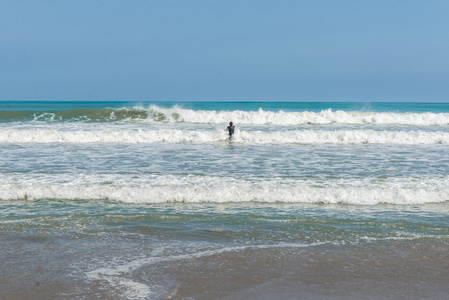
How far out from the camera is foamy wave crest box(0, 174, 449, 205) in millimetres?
8648

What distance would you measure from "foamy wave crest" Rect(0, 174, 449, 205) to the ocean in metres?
0.04

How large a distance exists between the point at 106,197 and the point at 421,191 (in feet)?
20.7

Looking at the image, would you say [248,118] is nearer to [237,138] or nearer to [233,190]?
[237,138]

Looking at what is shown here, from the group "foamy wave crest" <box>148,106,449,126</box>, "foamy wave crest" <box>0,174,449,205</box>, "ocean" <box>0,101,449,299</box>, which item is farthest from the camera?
"foamy wave crest" <box>148,106,449,126</box>

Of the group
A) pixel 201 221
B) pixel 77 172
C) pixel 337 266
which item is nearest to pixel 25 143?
pixel 77 172

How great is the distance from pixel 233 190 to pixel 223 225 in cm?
215

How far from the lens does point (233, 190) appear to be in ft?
29.5

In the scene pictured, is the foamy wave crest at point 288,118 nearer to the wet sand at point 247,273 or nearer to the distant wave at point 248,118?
the distant wave at point 248,118

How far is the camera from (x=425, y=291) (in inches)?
171

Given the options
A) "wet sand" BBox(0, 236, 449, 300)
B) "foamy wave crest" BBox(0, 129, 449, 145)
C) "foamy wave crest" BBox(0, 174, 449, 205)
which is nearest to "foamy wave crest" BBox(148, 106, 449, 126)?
"foamy wave crest" BBox(0, 129, 449, 145)

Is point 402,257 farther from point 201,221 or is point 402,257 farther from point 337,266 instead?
point 201,221

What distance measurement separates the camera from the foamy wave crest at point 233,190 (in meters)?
8.65

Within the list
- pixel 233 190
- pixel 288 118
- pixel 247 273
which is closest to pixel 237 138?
pixel 233 190

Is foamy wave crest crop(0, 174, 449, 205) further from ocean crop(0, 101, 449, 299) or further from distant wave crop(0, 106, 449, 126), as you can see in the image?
distant wave crop(0, 106, 449, 126)
